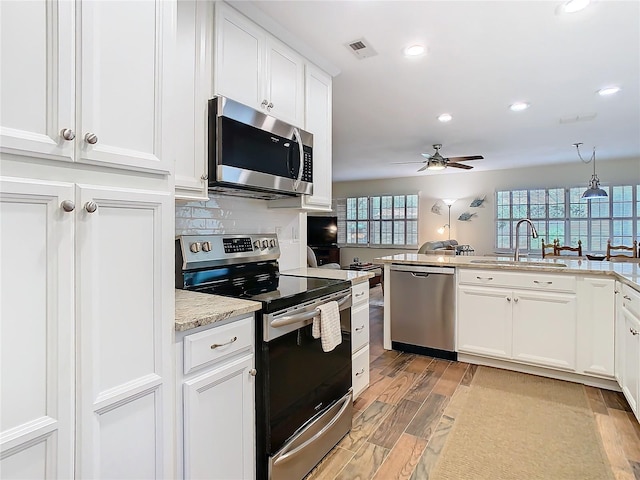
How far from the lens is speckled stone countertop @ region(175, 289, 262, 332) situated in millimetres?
1262

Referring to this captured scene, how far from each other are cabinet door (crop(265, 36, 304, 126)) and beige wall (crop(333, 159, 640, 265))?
6.52 m

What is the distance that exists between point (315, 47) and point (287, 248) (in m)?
1.41

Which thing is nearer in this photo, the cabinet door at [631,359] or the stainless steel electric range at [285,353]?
the stainless steel electric range at [285,353]

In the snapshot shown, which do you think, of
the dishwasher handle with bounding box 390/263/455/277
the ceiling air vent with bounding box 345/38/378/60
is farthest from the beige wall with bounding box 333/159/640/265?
the ceiling air vent with bounding box 345/38/378/60

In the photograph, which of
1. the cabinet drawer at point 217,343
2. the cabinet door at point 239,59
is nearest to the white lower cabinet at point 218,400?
the cabinet drawer at point 217,343

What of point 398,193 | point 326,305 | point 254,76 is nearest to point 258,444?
point 326,305

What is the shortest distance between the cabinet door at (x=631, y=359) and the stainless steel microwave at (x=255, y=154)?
216 centimetres

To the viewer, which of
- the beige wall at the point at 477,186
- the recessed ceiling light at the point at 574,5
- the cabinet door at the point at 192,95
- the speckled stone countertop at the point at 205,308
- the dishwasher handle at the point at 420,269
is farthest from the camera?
the beige wall at the point at 477,186

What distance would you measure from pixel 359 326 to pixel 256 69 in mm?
1722

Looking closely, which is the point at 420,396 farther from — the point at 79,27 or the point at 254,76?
the point at 79,27

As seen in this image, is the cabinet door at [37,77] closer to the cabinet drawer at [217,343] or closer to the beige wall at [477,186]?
the cabinet drawer at [217,343]

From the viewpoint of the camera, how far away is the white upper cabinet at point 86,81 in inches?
33.9

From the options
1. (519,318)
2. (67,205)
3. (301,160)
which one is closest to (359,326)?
(301,160)

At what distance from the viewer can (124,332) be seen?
108 cm
